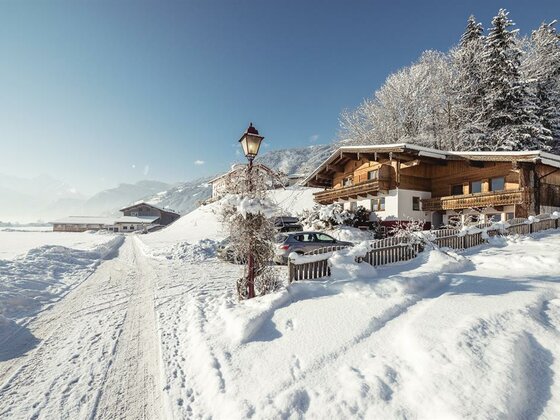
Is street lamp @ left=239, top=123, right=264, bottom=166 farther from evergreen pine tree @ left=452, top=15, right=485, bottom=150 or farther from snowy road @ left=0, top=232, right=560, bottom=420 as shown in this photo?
evergreen pine tree @ left=452, top=15, right=485, bottom=150

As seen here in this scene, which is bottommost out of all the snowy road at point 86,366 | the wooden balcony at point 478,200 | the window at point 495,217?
the snowy road at point 86,366

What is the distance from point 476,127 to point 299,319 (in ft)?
101

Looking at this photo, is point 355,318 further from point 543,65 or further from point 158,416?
point 543,65

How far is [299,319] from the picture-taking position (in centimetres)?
540

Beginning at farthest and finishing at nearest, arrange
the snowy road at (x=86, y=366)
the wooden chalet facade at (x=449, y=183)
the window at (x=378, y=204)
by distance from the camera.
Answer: the window at (x=378, y=204), the wooden chalet facade at (x=449, y=183), the snowy road at (x=86, y=366)

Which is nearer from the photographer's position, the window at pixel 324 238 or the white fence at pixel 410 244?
the white fence at pixel 410 244

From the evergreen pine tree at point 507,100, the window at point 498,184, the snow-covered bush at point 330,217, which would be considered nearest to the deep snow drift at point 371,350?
the snow-covered bush at point 330,217

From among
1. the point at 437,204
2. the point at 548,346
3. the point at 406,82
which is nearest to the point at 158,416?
the point at 548,346

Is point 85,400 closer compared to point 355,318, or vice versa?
point 85,400

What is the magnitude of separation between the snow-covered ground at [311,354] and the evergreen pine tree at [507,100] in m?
25.6

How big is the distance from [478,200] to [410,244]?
1286cm

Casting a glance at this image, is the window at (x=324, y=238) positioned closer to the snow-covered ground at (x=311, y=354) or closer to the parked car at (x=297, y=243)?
the parked car at (x=297, y=243)

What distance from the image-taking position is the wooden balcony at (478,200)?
59.1ft

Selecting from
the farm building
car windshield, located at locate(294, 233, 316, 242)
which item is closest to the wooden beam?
car windshield, located at locate(294, 233, 316, 242)
